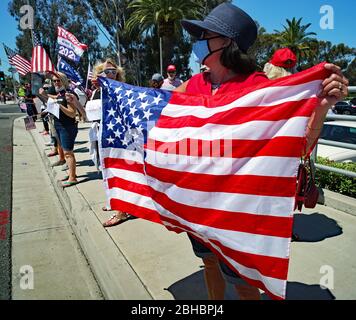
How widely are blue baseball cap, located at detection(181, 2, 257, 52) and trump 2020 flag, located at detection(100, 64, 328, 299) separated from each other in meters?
0.33

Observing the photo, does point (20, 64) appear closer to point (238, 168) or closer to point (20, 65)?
point (20, 65)

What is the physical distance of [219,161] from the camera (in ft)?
5.71

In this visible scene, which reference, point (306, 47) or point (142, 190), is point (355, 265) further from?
point (306, 47)

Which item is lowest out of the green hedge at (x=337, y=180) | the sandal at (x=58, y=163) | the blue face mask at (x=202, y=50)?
the sandal at (x=58, y=163)

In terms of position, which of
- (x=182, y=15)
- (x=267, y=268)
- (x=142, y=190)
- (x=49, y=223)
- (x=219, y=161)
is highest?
(x=182, y=15)

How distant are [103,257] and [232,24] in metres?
2.25

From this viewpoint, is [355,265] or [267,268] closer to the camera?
[267,268]

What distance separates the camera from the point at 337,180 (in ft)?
13.8

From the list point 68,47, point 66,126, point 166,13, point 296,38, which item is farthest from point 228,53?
point 296,38

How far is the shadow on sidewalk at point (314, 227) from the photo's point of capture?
3197 mm

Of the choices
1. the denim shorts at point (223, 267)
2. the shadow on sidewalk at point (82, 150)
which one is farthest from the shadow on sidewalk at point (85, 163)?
the denim shorts at point (223, 267)

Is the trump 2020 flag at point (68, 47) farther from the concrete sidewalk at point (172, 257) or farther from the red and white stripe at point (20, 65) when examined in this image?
the concrete sidewalk at point (172, 257)
